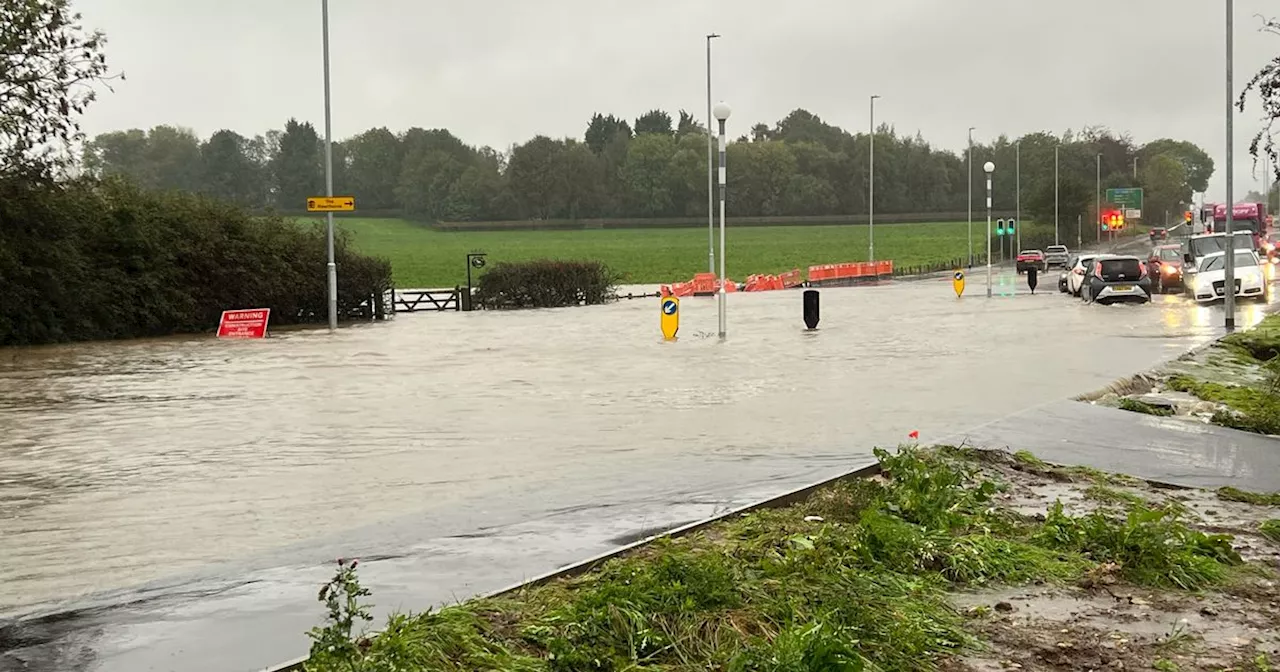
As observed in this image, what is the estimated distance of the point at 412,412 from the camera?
53.5 feet

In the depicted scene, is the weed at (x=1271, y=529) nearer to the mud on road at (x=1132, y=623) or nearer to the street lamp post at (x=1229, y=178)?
the mud on road at (x=1132, y=623)

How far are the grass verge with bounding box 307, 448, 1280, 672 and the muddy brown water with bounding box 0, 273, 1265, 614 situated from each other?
283 cm

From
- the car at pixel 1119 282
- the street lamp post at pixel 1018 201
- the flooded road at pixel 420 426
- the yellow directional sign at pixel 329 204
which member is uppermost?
the street lamp post at pixel 1018 201

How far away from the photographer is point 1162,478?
34.7 feet

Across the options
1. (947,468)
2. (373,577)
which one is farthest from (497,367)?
(373,577)

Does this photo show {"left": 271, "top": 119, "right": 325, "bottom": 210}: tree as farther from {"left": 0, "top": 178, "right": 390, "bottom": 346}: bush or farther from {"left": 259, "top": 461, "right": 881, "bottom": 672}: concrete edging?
{"left": 259, "top": 461, "right": 881, "bottom": 672}: concrete edging

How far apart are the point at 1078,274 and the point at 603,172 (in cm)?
10984

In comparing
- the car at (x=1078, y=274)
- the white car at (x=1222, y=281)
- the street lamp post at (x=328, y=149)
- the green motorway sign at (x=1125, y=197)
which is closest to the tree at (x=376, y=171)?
the green motorway sign at (x=1125, y=197)

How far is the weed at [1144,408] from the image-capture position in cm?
1442

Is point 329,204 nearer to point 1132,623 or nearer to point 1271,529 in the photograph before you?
point 1271,529

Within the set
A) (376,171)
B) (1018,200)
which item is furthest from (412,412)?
(376,171)

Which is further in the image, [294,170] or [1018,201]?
[294,170]

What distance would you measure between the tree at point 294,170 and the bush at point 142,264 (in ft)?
348

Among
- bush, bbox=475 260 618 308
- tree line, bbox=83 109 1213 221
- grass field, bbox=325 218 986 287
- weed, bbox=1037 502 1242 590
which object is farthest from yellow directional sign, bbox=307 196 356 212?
tree line, bbox=83 109 1213 221
